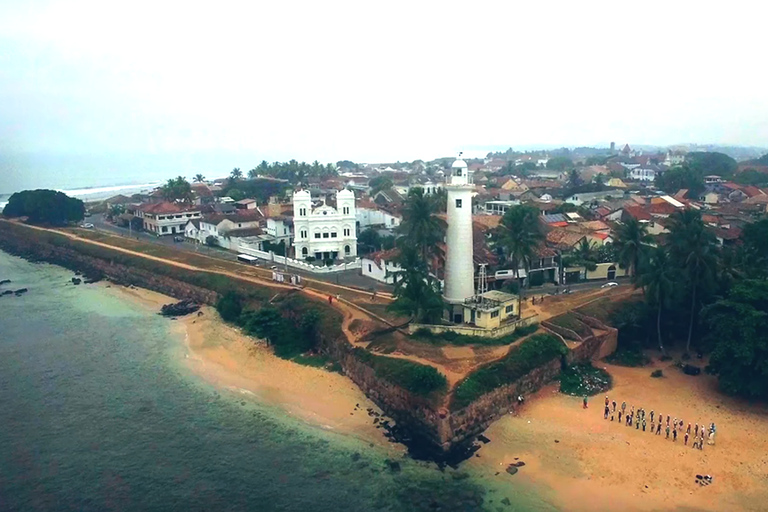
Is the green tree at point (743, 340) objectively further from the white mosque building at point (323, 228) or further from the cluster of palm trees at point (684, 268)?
the white mosque building at point (323, 228)

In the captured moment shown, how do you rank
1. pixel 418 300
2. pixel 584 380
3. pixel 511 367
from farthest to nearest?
1. pixel 418 300
2. pixel 584 380
3. pixel 511 367

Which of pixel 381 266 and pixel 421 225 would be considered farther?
pixel 381 266

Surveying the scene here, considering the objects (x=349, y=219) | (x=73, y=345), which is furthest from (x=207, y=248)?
(x=73, y=345)

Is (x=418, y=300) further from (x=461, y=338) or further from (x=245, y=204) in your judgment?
(x=245, y=204)

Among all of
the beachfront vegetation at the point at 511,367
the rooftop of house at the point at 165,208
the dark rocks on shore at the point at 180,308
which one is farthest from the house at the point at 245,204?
the beachfront vegetation at the point at 511,367

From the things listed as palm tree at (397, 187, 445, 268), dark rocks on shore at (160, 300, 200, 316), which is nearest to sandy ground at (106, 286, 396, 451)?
dark rocks on shore at (160, 300, 200, 316)

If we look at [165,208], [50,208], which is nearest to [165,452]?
[165,208]
